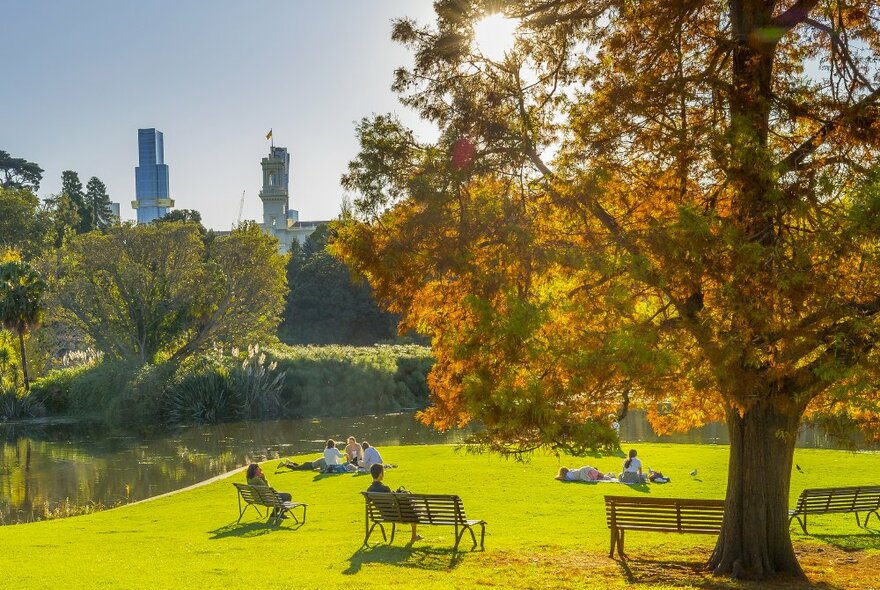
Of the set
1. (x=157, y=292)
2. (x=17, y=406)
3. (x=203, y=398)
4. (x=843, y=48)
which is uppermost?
(x=157, y=292)

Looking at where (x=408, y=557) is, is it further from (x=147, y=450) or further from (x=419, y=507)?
(x=147, y=450)

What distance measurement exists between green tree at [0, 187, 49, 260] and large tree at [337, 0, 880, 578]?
222 feet

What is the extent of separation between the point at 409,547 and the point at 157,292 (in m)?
40.5

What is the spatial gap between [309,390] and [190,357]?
5.90 m

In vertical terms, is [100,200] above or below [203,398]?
above

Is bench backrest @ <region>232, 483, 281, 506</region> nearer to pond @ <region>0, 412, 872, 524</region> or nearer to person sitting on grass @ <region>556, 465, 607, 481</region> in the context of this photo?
person sitting on grass @ <region>556, 465, 607, 481</region>

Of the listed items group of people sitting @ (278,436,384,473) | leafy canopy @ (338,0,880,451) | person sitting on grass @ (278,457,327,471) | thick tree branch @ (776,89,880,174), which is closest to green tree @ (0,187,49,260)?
person sitting on grass @ (278,457,327,471)

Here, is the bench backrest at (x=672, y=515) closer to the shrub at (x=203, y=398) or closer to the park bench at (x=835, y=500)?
the park bench at (x=835, y=500)

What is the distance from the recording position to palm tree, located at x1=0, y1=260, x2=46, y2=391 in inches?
1844

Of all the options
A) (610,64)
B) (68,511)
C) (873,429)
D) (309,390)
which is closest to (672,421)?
(873,429)

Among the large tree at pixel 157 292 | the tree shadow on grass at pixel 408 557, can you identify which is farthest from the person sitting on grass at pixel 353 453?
the large tree at pixel 157 292

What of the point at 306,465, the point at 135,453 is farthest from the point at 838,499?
the point at 135,453

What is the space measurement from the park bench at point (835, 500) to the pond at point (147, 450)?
9007mm

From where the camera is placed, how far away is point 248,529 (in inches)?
630
